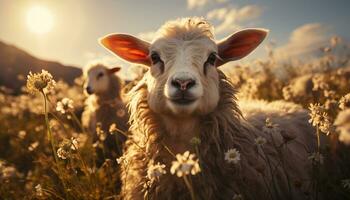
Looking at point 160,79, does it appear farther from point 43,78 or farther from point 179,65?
point 43,78

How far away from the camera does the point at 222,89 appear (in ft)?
13.6

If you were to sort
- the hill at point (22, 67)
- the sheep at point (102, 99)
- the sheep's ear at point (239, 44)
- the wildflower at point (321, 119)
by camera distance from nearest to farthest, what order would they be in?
the wildflower at point (321, 119)
the sheep's ear at point (239, 44)
the sheep at point (102, 99)
the hill at point (22, 67)

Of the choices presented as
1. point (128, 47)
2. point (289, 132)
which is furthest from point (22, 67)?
point (289, 132)

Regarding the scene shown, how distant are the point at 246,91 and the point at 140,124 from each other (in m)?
3.89

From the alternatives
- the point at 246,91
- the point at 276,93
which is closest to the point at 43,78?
the point at 246,91

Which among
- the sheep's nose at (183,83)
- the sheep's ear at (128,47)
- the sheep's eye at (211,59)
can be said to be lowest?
the sheep's nose at (183,83)

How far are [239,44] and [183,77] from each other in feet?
4.76

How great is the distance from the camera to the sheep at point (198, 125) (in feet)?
11.5

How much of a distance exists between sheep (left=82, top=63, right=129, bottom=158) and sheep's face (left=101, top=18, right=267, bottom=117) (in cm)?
402

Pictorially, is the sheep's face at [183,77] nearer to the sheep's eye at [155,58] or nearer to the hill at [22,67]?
the sheep's eye at [155,58]

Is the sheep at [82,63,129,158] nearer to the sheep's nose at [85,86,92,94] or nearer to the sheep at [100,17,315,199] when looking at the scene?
the sheep's nose at [85,86,92,94]

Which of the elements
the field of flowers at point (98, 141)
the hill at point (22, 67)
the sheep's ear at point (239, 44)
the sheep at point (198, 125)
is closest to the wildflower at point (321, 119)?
the field of flowers at point (98, 141)

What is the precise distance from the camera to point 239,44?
4406 mm

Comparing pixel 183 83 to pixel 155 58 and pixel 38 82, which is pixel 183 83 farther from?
pixel 38 82
